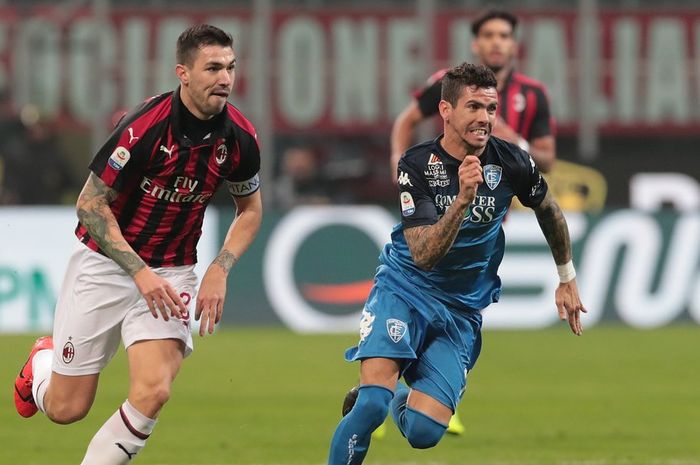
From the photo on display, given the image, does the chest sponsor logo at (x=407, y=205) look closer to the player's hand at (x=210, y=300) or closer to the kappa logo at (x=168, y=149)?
the player's hand at (x=210, y=300)

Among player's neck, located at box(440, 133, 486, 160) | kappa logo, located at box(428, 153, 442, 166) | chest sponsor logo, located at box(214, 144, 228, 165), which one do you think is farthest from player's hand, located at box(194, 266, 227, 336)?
player's neck, located at box(440, 133, 486, 160)

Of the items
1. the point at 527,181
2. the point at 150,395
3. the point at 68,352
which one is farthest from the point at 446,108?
the point at 68,352

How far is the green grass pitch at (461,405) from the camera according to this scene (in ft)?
29.2

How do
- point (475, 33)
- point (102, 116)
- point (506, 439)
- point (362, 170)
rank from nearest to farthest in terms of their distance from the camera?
point (506, 439), point (475, 33), point (102, 116), point (362, 170)

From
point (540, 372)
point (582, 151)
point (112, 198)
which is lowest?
point (540, 372)

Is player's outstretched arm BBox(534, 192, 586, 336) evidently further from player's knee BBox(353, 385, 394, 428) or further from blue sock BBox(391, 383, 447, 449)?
player's knee BBox(353, 385, 394, 428)

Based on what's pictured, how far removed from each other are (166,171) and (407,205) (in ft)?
3.76

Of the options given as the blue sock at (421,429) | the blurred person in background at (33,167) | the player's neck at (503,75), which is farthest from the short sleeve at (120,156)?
the blurred person in background at (33,167)

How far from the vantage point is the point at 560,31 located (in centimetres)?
2020

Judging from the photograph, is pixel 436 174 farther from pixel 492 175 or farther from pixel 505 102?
pixel 505 102

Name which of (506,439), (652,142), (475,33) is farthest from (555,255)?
(652,142)

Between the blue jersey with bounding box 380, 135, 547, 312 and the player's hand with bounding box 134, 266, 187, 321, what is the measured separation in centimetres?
118

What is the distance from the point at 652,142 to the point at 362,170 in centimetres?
391

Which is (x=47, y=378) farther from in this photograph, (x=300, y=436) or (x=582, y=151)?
(x=582, y=151)
